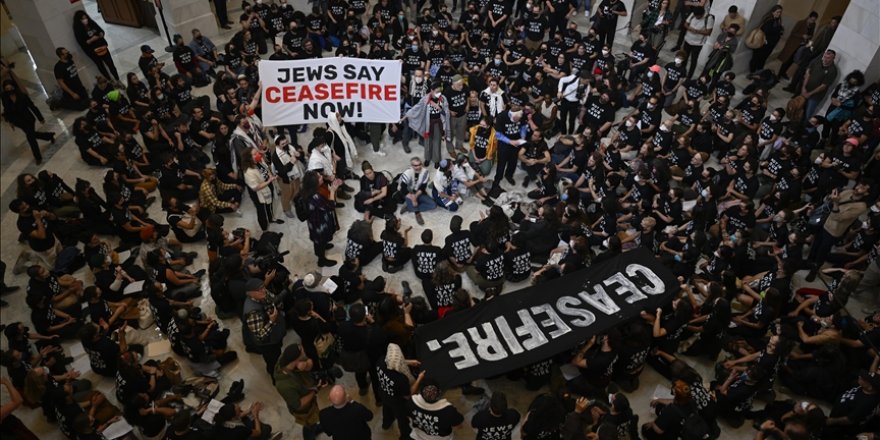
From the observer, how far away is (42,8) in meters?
12.7

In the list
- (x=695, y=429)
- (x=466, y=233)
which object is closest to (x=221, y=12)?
(x=466, y=233)

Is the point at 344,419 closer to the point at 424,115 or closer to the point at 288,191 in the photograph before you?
the point at 288,191

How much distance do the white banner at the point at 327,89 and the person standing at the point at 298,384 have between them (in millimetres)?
5464

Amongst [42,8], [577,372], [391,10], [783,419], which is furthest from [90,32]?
[783,419]

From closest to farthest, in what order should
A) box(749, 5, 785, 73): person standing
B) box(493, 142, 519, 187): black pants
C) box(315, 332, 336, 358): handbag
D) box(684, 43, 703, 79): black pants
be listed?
box(315, 332, 336, 358): handbag < box(493, 142, 519, 187): black pants < box(749, 5, 785, 73): person standing < box(684, 43, 703, 79): black pants

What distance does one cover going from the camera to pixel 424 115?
39.1 feet

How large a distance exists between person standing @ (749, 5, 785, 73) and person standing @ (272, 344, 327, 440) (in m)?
13.5

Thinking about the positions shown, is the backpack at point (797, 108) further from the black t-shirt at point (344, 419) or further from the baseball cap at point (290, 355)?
the baseball cap at point (290, 355)

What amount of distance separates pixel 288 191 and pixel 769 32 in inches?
473

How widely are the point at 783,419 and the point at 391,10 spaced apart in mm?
13229

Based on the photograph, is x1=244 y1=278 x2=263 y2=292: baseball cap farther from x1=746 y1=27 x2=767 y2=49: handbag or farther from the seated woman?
x1=746 y1=27 x2=767 y2=49: handbag

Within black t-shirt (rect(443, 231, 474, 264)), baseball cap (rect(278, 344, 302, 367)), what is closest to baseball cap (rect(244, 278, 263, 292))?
baseball cap (rect(278, 344, 302, 367))

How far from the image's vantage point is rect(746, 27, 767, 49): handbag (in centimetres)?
1452

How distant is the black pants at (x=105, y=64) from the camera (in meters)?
14.0
